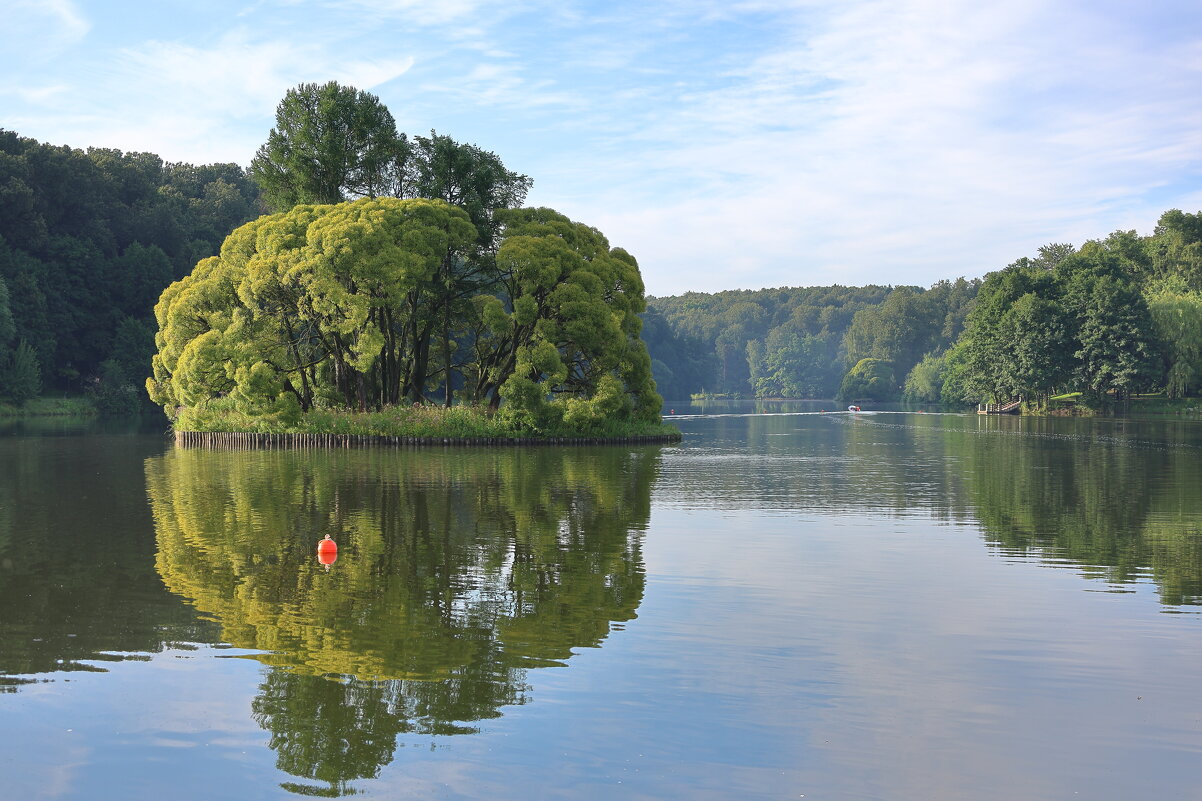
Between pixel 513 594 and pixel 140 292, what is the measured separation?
105872 millimetres

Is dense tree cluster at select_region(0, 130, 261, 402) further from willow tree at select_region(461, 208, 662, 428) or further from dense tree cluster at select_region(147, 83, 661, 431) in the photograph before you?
willow tree at select_region(461, 208, 662, 428)

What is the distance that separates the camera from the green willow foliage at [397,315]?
50.8 meters

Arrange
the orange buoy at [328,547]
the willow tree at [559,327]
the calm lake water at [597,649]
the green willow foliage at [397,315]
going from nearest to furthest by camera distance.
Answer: the calm lake water at [597,649] → the orange buoy at [328,547] → the green willow foliage at [397,315] → the willow tree at [559,327]

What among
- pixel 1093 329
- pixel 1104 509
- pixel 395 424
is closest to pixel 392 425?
pixel 395 424

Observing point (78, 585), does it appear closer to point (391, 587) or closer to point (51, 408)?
point (391, 587)

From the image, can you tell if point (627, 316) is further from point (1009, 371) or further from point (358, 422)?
point (1009, 371)

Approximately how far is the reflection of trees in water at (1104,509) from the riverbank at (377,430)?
19.5 metres

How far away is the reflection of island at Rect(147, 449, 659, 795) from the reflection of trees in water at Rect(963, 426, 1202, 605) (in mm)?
8167

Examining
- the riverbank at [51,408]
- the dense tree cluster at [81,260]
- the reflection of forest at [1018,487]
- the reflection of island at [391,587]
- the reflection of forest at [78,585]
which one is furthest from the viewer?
the dense tree cluster at [81,260]

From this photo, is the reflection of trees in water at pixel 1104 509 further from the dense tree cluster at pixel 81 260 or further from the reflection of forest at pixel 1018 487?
the dense tree cluster at pixel 81 260

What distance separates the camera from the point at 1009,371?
114 m

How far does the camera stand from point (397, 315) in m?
57.1

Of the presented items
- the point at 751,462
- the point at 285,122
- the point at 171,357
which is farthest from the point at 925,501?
the point at 285,122

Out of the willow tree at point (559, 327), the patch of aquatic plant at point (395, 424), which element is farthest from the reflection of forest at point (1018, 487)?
the patch of aquatic plant at point (395, 424)
